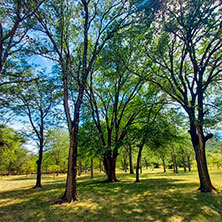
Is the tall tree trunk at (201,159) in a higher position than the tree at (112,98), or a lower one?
lower

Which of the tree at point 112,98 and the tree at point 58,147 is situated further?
the tree at point 58,147

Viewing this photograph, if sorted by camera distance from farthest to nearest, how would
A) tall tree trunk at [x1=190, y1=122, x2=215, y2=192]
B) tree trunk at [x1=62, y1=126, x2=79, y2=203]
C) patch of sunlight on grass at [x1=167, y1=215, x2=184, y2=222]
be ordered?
tall tree trunk at [x1=190, y1=122, x2=215, y2=192]
tree trunk at [x1=62, y1=126, x2=79, y2=203]
patch of sunlight on grass at [x1=167, y1=215, x2=184, y2=222]

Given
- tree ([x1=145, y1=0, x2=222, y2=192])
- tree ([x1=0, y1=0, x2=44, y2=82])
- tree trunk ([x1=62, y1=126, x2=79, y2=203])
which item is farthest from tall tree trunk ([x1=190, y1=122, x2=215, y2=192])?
tree ([x1=0, y1=0, x2=44, y2=82])

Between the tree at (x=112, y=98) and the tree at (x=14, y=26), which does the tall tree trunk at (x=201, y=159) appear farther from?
the tree at (x=14, y=26)

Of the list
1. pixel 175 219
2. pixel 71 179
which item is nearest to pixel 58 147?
pixel 71 179

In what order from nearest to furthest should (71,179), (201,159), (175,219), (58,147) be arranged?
(175,219) < (71,179) < (201,159) < (58,147)

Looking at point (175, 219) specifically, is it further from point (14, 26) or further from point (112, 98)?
Answer: point (112, 98)

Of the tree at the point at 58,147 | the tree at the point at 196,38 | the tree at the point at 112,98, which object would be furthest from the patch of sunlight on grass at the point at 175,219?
the tree at the point at 58,147

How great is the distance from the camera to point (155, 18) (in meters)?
8.22

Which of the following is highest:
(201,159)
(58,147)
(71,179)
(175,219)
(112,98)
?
(112,98)

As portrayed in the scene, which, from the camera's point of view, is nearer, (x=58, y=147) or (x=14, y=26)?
(x=14, y=26)

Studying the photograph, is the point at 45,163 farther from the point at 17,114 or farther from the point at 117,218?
the point at 117,218

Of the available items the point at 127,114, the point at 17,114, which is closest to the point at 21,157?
the point at 17,114

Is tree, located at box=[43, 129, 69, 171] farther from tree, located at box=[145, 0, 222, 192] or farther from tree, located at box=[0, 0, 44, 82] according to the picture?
tree, located at box=[145, 0, 222, 192]
